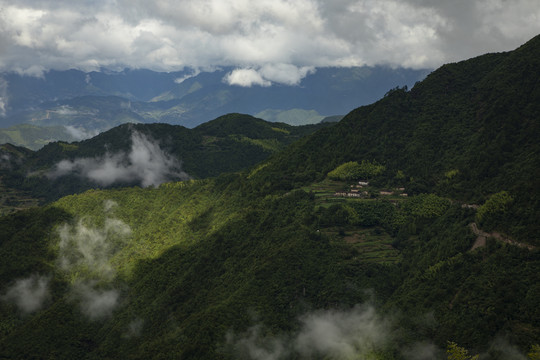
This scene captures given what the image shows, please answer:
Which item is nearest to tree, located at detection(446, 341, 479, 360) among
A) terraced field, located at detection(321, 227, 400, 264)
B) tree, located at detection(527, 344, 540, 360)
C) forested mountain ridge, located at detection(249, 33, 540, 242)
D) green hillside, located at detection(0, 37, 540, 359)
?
green hillside, located at detection(0, 37, 540, 359)

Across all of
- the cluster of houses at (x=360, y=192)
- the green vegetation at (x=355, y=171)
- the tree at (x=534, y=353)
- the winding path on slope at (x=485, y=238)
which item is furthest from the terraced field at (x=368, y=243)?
the tree at (x=534, y=353)

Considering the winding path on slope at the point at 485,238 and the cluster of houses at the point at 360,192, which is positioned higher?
the cluster of houses at the point at 360,192

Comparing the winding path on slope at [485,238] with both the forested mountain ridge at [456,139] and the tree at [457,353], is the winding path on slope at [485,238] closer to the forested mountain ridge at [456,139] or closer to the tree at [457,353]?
the forested mountain ridge at [456,139]

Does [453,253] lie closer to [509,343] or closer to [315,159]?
[509,343]

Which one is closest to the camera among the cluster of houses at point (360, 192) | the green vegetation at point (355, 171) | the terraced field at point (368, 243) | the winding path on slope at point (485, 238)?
the winding path on slope at point (485, 238)

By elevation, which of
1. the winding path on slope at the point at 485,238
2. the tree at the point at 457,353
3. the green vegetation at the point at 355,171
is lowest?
the tree at the point at 457,353

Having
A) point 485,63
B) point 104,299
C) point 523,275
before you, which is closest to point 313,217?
point 523,275

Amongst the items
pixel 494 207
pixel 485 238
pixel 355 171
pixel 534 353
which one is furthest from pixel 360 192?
pixel 534 353

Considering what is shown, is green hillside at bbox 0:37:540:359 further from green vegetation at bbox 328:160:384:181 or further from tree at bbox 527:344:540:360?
tree at bbox 527:344:540:360

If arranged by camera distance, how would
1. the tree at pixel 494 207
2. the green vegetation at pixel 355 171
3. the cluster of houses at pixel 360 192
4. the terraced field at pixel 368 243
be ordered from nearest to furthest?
1. the tree at pixel 494 207
2. the terraced field at pixel 368 243
3. the cluster of houses at pixel 360 192
4. the green vegetation at pixel 355 171
